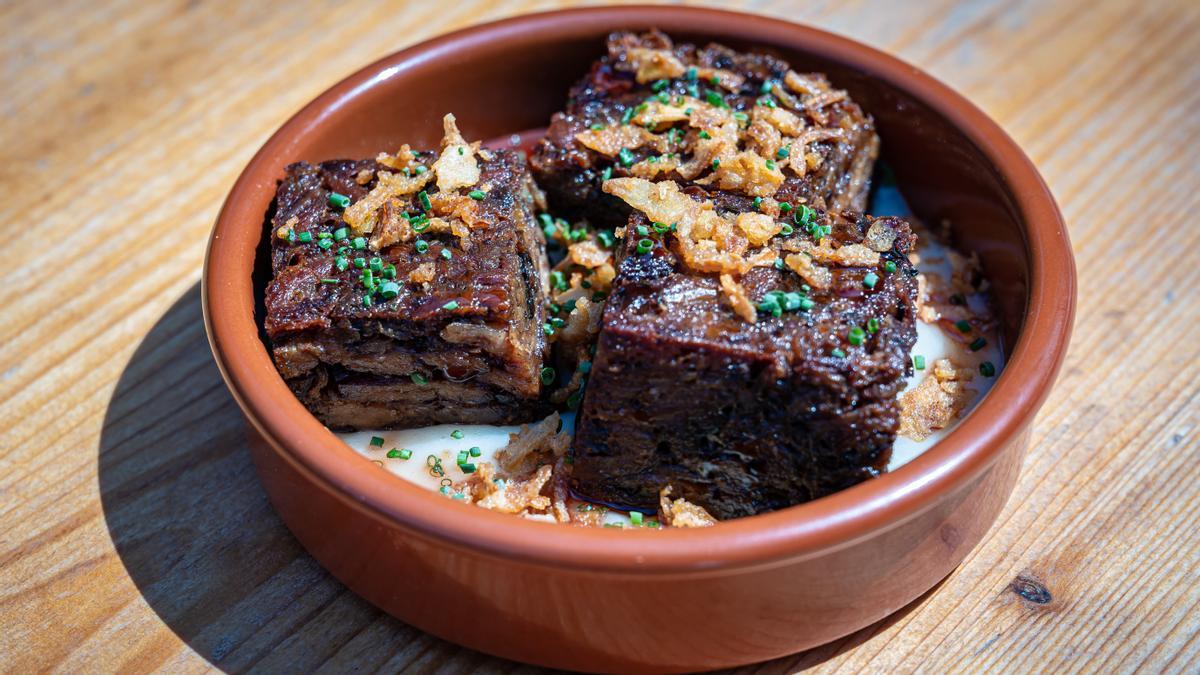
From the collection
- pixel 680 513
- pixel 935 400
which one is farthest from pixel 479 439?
pixel 935 400

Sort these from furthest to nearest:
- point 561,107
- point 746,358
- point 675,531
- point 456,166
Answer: point 561,107 → point 456,166 → point 746,358 → point 675,531

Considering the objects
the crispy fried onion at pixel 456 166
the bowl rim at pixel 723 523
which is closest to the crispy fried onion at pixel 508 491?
the bowl rim at pixel 723 523

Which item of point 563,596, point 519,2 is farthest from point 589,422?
point 519,2

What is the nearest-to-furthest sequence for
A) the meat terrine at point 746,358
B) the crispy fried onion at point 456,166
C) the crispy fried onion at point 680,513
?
the meat terrine at point 746,358, the crispy fried onion at point 680,513, the crispy fried onion at point 456,166

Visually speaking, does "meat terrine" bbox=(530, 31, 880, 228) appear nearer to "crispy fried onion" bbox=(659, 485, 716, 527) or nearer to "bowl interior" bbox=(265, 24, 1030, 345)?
"bowl interior" bbox=(265, 24, 1030, 345)

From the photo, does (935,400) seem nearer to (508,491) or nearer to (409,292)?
(508,491)

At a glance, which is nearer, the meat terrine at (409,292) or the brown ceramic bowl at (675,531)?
the brown ceramic bowl at (675,531)

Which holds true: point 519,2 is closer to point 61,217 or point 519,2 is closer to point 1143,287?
point 61,217

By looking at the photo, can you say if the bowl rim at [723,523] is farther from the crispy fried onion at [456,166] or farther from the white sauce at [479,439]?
the crispy fried onion at [456,166]
